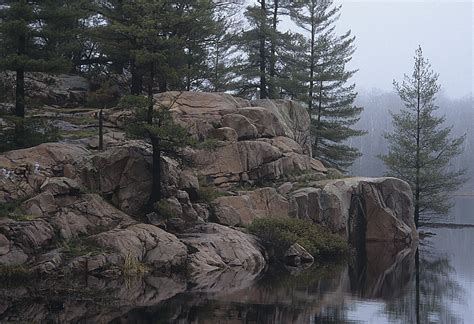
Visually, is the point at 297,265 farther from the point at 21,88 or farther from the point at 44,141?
the point at 21,88

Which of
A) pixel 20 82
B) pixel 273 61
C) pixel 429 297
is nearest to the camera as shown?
pixel 429 297

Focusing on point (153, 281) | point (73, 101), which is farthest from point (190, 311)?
point (73, 101)

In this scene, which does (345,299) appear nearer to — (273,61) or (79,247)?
(79,247)

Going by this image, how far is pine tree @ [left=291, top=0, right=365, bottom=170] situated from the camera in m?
42.6

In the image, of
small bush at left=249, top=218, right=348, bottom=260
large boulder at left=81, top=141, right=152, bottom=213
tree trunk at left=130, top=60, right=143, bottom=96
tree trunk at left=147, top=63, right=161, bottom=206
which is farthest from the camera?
tree trunk at left=130, top=60, right=143, bottom=96

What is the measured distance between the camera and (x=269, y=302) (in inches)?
631

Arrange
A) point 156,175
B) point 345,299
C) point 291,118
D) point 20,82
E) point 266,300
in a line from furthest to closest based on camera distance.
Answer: point 291,118 < point 156,175 < point 20,82 < point 345,299 < point 266,300

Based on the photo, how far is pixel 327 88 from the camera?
4338cm

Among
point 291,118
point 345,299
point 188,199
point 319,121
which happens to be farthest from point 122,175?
point 319,121

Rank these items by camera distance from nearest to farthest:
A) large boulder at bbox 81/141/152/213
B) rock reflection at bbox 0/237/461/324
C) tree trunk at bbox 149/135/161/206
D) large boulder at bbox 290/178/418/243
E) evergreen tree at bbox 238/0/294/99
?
rock reflection at bbox 0/237/461/324 < large boulder at bbox 81/141/152/213 < tree trunk at bbox 149/135/161/206 < large boulder at bbox 290/178/418/243 < evergreen tree at bbox 238/0/294/99

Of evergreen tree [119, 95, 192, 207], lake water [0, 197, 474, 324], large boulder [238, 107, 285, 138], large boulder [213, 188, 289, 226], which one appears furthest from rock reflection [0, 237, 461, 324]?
large boulder [238, 107, 285, 138]

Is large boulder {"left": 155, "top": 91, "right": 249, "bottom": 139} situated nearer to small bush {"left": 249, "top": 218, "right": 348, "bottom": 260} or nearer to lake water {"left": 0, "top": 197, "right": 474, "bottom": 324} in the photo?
small bush {"left": 249, "top": 218, "right": 348, "bottom": 260}

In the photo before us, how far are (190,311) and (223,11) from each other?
24190 mm

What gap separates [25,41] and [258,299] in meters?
13.7
